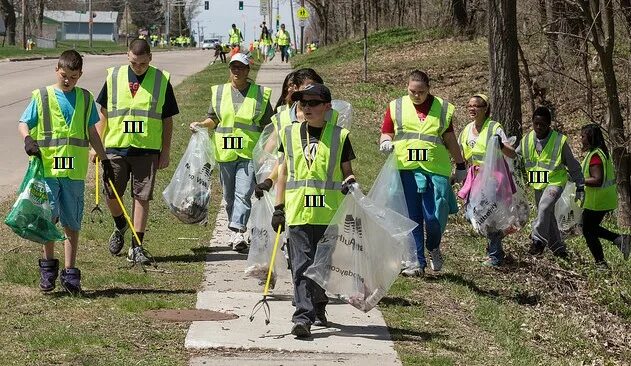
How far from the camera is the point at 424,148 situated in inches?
390

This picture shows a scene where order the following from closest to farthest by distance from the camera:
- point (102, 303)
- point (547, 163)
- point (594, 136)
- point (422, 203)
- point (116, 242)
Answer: point (102, 303) < point (422, 203) < point (116, 242) < point (547, 163) < point (594, 136)

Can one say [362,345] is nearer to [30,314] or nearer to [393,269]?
[393,269]

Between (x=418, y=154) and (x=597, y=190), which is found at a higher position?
(x=418, y=154)

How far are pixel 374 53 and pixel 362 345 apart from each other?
35.5 m

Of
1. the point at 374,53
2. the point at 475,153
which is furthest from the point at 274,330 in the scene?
the point at 374,53

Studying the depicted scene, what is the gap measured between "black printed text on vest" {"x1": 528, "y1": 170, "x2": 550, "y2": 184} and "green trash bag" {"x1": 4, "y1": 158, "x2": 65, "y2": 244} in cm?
530

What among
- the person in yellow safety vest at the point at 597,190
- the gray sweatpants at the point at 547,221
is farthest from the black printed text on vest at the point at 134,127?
the person in yellow safety vest at the point at 597,190

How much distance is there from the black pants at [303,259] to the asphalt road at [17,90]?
722cm

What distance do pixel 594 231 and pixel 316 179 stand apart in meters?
5.65

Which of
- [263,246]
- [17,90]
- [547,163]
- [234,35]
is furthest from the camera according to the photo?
[234,35]

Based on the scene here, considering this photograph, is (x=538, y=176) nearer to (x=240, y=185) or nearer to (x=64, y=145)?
(x=240, y=185)

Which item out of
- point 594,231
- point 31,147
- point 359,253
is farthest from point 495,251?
point 31,147

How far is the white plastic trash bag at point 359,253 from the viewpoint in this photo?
7.64 m

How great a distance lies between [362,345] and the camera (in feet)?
24.7
